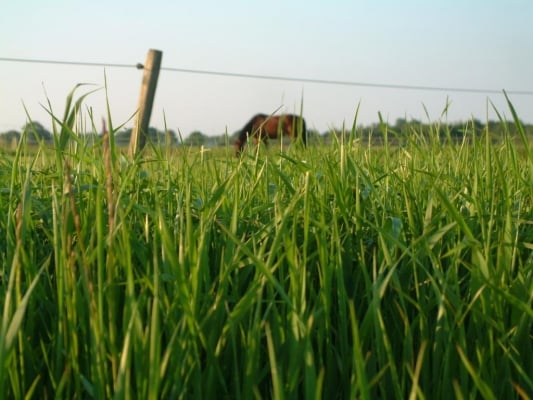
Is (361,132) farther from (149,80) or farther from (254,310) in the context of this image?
(149,80)

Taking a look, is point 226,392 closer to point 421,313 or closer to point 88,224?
point 421,313

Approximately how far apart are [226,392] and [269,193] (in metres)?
0.71

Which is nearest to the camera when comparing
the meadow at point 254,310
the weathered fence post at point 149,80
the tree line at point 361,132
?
the meadow at point 254,310

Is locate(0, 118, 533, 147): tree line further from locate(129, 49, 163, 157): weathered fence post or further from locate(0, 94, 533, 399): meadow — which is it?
locate(129, 49, 163, 157): weathered fence post

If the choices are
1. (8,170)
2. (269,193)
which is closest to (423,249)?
(269,193)

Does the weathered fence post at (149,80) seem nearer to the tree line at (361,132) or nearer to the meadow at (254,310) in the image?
the tree line at (361,132)

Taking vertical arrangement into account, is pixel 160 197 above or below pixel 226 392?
above

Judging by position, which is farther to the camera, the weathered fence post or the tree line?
the weathered fence post

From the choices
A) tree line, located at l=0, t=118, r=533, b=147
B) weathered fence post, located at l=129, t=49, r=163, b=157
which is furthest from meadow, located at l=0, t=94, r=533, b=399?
weathered fence post, located at l=129, t=49, r=163, b=157

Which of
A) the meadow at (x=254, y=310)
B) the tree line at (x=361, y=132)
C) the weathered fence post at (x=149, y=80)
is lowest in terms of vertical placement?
the meadow at (x=254, y=310)

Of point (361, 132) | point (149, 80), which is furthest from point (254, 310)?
point (149, 80)

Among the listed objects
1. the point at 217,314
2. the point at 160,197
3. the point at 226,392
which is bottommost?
the point at 226,392

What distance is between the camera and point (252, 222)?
1.52m

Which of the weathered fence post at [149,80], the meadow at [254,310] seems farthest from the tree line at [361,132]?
the weathered fence post at [149,80]
